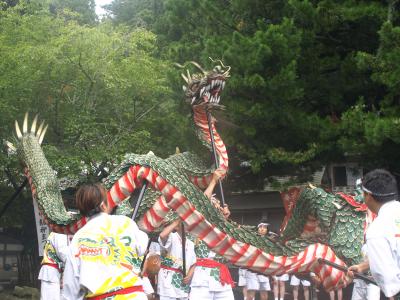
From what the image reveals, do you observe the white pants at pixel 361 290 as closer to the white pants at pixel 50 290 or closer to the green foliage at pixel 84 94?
the white pants at pixel 50 290

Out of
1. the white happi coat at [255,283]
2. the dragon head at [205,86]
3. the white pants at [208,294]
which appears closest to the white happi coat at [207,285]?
the white pants at [208,294]

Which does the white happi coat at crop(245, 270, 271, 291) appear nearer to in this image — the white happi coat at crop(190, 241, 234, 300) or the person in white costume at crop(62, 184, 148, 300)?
the white happi coat at crop(190, 241, 234, 300)

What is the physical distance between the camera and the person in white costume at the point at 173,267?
8719 millimetres

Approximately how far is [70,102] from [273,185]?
217 inches

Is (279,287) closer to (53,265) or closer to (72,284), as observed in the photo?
(53,265)

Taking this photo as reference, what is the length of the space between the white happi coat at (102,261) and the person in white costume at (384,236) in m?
1.51

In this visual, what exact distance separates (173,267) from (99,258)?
16.4 ft

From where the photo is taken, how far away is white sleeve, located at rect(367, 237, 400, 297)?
3410 millimetres

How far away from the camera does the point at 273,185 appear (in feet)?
33.1

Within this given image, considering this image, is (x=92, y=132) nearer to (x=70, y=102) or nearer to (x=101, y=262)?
(x=70, y=102)

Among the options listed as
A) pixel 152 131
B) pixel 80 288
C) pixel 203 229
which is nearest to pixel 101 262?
pixel 80 288

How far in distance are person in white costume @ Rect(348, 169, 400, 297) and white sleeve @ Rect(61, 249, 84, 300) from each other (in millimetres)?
1818

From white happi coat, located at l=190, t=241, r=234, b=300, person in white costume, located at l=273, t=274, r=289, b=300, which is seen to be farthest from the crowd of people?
person in white costume, located at l=273, t=274, r=289, b=300

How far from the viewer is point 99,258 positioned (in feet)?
13.0
